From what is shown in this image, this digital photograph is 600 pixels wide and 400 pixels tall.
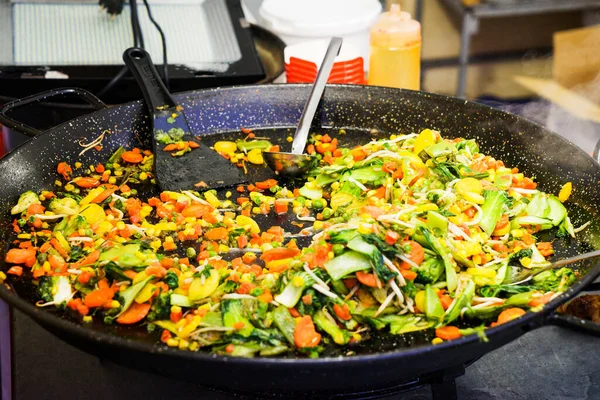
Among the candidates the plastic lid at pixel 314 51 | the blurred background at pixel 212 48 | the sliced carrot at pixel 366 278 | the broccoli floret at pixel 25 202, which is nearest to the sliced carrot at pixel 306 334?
the sliced carrot at pixel 366 278

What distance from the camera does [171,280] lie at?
179cm

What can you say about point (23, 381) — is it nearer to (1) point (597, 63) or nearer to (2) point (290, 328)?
(2) point (290, 328)

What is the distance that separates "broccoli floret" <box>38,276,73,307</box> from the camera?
5.78 feet

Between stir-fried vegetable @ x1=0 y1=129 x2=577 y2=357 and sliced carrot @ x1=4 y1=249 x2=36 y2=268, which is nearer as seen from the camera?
stir-fried vegetable @ x1=0 y1=129 x2=577 y2=357

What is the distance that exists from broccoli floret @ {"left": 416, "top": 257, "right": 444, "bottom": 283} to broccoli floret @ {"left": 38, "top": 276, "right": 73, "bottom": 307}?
953mm

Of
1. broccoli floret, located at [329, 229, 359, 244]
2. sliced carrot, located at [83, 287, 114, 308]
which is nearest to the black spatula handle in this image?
sliced carrot, located at [83, 287, 114, 308]

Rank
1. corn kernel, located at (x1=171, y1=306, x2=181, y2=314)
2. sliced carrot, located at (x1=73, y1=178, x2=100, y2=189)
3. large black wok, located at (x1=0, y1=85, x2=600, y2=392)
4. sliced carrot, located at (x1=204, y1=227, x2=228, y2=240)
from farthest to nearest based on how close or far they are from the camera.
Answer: sliced carrot, located at (x1=73, y1=178, x2=100, y2=189) < sliced carrot, located at (x1=204, y1=227, x2=228, y2=240) < corn kernel, located at (x1=171, y1=306, x2=181, y2=314) < large black wok, located at (x1=0, y1=85, x2=600, y2=392)

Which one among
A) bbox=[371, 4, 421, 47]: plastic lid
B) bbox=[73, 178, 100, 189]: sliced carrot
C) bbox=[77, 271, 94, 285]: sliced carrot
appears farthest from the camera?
bbox=[371, 4, 421, 47]: plastic lid

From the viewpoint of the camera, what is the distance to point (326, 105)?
9.02ft

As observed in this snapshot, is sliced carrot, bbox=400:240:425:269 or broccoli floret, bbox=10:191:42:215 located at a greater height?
sliced carrot, bbox=400:240:425:269

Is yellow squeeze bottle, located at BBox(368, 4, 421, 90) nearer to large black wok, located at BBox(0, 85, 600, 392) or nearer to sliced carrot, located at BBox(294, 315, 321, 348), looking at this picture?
large black wok, located at BBox(0, 85, 600, 392)

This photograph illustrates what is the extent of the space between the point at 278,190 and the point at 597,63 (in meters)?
2.74

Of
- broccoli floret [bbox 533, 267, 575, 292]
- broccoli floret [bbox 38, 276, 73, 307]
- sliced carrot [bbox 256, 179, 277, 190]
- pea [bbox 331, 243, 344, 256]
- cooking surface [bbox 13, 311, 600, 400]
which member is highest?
pea [bbox 331, 243, 344, 256]

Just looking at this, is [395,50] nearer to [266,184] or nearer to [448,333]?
[266,184]
